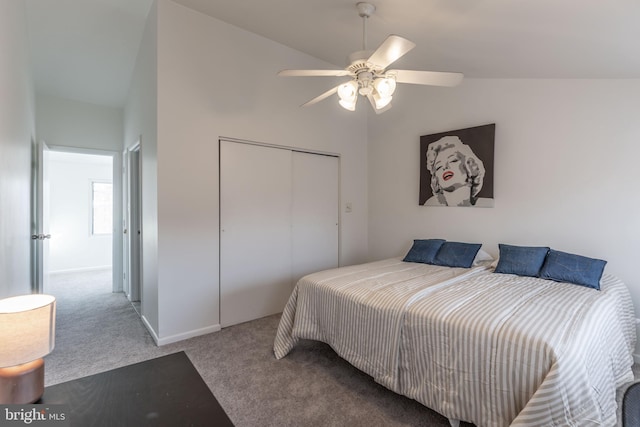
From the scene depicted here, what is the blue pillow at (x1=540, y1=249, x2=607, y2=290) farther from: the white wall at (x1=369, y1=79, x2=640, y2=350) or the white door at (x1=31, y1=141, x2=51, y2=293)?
the white door at (x1=31, y1=141, x2=51, y2=293)

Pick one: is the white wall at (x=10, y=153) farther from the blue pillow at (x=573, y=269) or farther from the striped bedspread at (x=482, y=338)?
the blue pillow at (x=573, y=269)

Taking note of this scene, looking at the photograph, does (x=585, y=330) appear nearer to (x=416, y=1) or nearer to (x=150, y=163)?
(x=416, y=1)

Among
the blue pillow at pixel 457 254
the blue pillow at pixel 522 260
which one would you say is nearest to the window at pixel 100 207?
the blue pillow at pixel 457 254

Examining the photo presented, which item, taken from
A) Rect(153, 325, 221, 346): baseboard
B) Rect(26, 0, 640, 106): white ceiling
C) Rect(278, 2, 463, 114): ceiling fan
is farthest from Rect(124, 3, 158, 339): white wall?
Rect(278, 2, 463, 114): ceiling fan

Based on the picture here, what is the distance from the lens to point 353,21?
103 inches

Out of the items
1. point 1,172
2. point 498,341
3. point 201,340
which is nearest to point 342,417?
point 498,341

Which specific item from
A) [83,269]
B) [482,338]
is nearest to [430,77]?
[482,338]

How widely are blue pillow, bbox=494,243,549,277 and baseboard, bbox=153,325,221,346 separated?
2.78 m

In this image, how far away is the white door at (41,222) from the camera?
3080 millimetres

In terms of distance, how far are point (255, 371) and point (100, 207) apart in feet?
20.1

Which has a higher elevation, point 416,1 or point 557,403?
point 416,1

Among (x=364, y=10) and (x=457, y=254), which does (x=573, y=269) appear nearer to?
(x=457, y=254)

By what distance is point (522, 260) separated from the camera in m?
2.64

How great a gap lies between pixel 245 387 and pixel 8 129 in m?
2.20
